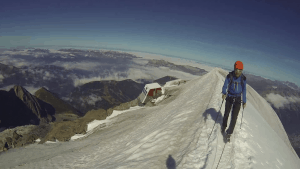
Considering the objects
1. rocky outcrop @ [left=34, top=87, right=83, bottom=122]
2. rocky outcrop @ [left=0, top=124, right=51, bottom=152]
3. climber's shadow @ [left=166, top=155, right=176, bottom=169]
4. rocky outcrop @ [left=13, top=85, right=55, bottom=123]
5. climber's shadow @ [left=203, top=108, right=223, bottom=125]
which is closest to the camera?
climber's shadow @ [left=166, top=155, right=176, bottom=169]

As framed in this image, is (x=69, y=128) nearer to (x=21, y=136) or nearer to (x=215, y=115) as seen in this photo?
(x=21, y=136)

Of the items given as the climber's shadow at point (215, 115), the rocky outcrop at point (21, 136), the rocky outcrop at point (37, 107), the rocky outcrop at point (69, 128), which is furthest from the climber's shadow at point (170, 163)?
the rocky outcrop at point (37, 107)

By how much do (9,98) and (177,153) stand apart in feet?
565

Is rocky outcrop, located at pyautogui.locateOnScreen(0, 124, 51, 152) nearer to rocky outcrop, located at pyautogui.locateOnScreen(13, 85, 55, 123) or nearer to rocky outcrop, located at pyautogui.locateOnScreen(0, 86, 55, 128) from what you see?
rocky outcrop, located at pyautogui.locateOnScreen(0, 86, 55, 128)

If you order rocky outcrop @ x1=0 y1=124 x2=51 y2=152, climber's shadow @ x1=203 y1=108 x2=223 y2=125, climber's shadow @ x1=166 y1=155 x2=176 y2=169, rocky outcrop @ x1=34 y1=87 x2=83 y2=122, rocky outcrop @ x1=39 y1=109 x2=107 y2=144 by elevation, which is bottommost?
rocky outcrop @ x1=34 y1=87 x2=83 y2=122

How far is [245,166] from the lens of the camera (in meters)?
5.62

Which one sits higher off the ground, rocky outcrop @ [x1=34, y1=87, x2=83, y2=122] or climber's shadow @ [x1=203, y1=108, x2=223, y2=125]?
climber's shadow @ [x1=203, y1=108, x2=223, y2=125]

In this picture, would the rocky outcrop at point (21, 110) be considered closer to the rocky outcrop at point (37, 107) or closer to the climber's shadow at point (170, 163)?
the rocky outcrop at point (37, 107)

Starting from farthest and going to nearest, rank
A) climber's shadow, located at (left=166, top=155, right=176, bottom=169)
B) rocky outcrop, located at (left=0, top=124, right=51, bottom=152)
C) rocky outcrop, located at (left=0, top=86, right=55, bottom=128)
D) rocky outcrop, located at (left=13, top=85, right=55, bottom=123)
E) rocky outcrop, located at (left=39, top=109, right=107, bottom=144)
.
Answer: rocky outcrop, located at (left=13, top=85, right=55, bottom=123), rocky outcrop, located at (left=0, top=86, right=55, bottom=128), rocky outcrop, located at (left=39, top=109, right=107, bottom=144), rocky outcrop, located at (left=0, top=124, right=51, bottom=152), climber's shadow, located at (left=166, top=155, right=176, bottom=169)

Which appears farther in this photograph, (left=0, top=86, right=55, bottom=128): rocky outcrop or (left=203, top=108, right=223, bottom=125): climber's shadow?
(left=0, top=86, right=55, bottom=128): rocky outcrop

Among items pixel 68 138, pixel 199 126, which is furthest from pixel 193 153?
pixel 68 138

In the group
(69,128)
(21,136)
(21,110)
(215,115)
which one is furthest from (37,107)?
(215,115)

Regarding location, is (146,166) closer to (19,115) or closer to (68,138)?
(68,138)

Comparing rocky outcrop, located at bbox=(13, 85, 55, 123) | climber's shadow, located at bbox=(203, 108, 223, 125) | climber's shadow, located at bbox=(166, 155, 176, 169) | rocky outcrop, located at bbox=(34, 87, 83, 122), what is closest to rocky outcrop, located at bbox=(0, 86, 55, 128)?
rocky outcrop, located at bbox=(13, 85, 55, 123)
